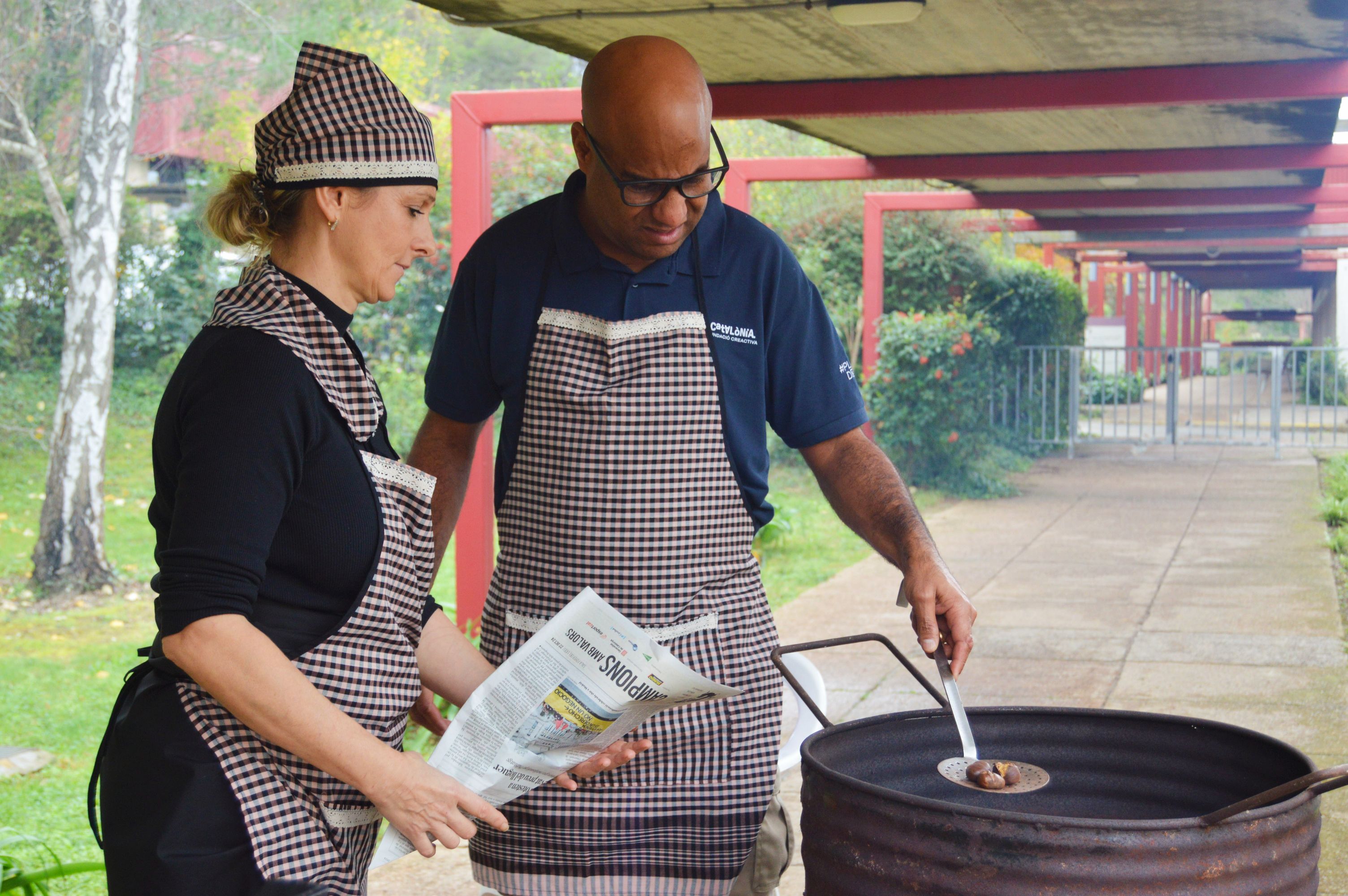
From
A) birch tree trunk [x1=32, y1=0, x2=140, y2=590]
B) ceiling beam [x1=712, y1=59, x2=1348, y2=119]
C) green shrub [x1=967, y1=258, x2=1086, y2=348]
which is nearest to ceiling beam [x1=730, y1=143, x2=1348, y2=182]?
ceiling beam [x1=712, y1=59, x2=1348, y2=119]

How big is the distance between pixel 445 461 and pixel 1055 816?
1.31 m

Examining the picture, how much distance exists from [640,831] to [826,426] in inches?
30.8

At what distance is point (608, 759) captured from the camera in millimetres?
2121

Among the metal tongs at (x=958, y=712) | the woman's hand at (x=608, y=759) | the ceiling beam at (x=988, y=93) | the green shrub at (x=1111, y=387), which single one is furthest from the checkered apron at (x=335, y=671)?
the green shrub at (x=1111, y=387)

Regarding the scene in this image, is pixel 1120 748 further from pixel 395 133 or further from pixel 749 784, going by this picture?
pixel 395 133

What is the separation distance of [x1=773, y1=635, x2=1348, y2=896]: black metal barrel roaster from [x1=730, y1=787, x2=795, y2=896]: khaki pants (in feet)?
0.88

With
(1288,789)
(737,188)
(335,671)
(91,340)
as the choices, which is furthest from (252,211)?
(91,340)

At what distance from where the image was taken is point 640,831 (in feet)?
7.52

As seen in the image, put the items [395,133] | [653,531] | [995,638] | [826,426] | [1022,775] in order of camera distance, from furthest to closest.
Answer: [995,638]
[826,426]
[653,531]
[1022,775]
[395,133]

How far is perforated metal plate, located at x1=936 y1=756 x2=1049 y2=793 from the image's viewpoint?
2.04m

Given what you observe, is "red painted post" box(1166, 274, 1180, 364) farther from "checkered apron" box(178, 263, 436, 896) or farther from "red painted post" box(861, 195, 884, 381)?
"checkered apron" box(178, 263, 436, 896)

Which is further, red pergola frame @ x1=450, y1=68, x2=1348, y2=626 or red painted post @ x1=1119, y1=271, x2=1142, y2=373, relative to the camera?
red painted post @ x1=1119, y1=271, x2=1142, y2=373

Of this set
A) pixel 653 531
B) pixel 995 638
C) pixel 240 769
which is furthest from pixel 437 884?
pixel 995 638

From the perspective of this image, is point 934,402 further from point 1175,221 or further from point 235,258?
point 235,258
